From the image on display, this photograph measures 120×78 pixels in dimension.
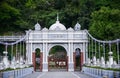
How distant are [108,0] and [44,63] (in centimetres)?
1852

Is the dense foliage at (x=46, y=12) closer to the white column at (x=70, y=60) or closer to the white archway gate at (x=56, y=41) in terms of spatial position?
the white archway gate at (x=56, y=41)

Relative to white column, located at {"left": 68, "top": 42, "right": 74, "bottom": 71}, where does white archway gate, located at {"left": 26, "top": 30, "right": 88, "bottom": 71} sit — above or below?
above

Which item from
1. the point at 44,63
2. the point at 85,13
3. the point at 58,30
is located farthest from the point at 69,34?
the point at 85,13

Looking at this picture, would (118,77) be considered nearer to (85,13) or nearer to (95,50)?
(95,50)

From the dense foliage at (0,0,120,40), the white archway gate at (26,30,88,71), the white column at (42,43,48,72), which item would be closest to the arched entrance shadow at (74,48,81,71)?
the white archway gate at (26,30,88,71)

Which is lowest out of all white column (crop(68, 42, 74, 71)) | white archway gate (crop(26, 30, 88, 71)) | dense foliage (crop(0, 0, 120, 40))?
white column (crop(68, 42, 74, 71))

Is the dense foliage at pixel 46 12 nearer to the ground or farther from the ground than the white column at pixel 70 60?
farther from the ground

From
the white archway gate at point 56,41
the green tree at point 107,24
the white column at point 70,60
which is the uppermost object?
the green tree at point 107,24

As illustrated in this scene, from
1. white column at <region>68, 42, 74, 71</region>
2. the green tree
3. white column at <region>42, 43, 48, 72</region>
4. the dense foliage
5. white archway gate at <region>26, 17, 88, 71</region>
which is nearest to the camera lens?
the green tree

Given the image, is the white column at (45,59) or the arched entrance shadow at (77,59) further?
the arched entrance shadow at (77,59)

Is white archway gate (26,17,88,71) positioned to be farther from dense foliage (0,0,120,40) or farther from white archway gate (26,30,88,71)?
dense foliage (0,0,120,40)

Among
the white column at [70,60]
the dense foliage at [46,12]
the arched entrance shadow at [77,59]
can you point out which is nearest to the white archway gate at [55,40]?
the white column at [70,60]

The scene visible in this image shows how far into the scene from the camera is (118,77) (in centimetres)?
2719

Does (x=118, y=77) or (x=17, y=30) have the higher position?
(x=17, y=30)
